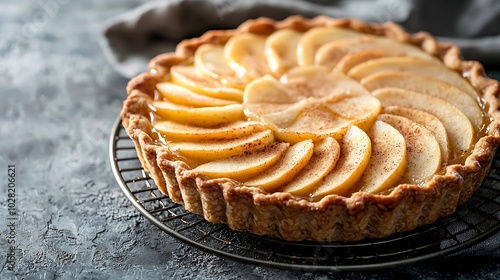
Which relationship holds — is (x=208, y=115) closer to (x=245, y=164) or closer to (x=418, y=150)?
(x=245, y=164)

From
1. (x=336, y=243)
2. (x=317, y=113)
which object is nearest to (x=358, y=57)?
(x=317, y=113)

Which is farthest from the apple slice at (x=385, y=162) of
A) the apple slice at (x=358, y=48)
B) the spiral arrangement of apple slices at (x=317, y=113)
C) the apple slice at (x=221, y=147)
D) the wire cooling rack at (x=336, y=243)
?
the apple slice at (x=358, y=48)

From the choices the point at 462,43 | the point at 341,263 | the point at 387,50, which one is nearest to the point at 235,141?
the point at 341,263

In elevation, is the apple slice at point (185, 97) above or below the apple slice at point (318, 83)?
above

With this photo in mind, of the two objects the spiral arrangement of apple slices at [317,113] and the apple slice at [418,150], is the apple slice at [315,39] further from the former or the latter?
the apple slice at [418,150]

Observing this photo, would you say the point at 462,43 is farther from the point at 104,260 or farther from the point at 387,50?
the point at 104,260

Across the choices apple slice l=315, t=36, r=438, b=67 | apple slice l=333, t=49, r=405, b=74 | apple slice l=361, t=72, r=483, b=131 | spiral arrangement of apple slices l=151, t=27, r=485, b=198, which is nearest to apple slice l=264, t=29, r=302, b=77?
spiral arrangement of apple slices l=151, t=27, r=485, b=198

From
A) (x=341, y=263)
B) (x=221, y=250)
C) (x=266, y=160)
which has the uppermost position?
(x=266, y=160)
